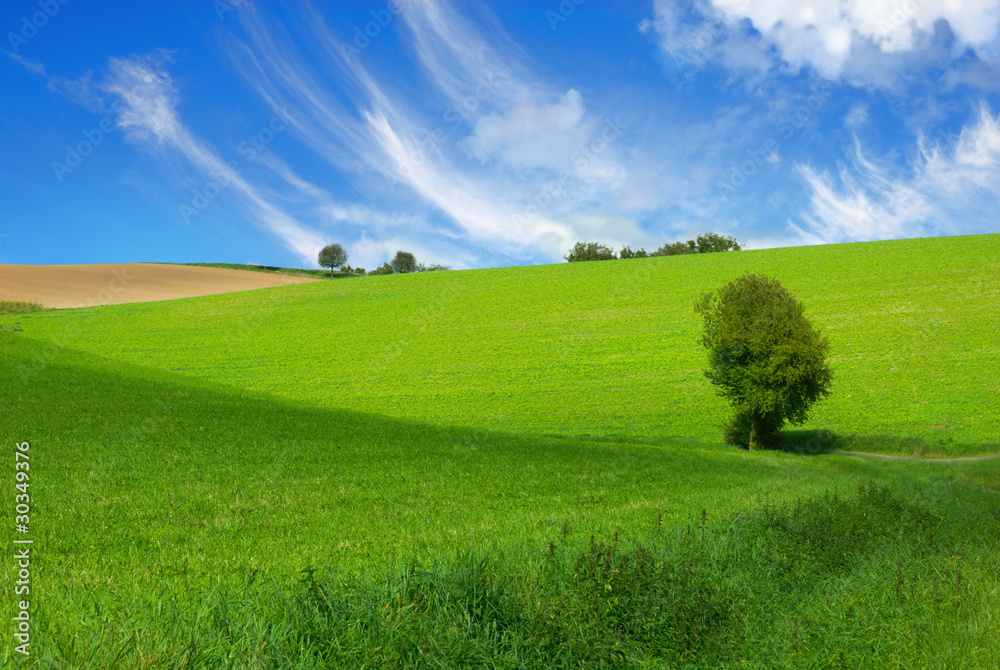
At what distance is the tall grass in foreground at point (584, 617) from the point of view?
187 inches

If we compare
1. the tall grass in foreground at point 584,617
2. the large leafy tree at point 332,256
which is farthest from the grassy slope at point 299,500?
the large leafy tree at point 332,256

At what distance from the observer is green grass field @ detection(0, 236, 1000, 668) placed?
527cm

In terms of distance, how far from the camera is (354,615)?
5.24 metres

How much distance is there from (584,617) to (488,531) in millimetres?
4296

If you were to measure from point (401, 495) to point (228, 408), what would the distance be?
1520cm

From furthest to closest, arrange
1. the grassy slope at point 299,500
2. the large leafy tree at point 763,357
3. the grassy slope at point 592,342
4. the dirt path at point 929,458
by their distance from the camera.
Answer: the grassy slope at point 592,342 < the large leafy tree at point 763,357 < the dirt path at point 929,458 < the grassy slope at point 299,500

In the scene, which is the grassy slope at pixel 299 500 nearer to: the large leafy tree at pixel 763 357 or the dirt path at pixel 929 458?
the dirt path at pixel 929 458

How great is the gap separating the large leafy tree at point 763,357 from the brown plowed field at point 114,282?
9018cm

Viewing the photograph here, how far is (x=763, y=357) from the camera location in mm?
36531

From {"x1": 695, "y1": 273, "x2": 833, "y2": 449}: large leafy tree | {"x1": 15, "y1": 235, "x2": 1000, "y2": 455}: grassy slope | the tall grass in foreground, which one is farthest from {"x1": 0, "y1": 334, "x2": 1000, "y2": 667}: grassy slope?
{"x1": 15, "y1": 235, "x2": 1000, "y2": 455}: grassy slope

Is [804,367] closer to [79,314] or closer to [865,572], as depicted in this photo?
[865,572]

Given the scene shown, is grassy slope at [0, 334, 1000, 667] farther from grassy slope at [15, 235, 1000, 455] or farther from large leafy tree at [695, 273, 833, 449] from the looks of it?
grassy slope at [15, 235, 1000, 455]

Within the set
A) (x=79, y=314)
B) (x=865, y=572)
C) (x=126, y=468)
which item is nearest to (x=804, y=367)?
(x=865, y=572)

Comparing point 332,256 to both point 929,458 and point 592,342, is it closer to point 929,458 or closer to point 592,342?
point 592,342
